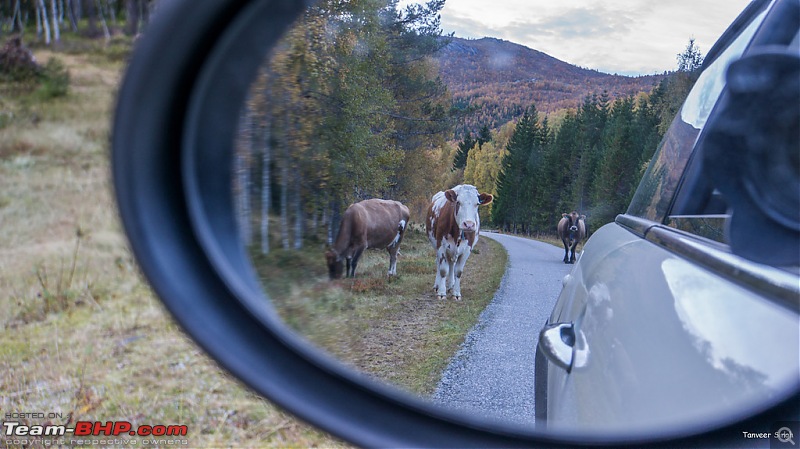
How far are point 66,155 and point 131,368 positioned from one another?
964cm

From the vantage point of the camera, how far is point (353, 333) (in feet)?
5.90

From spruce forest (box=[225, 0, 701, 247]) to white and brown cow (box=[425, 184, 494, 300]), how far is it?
46 centimetres

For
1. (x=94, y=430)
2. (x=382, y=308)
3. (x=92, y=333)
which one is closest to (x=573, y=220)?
(x=382, y=308)

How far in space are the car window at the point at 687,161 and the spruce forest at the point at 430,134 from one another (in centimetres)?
5

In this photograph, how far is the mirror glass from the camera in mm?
1303

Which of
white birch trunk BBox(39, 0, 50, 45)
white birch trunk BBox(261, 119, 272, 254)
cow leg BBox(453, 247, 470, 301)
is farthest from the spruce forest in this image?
white birch trunk BBox(39, 0, 50, 45)

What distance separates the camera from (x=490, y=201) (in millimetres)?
2602

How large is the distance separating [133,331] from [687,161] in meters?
5.53

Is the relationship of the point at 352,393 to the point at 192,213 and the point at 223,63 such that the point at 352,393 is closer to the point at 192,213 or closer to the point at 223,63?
the point at 192,213

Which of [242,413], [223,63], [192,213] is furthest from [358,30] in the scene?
[242,413]

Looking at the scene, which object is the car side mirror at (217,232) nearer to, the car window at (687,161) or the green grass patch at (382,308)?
the green grass patch at (382,308)
